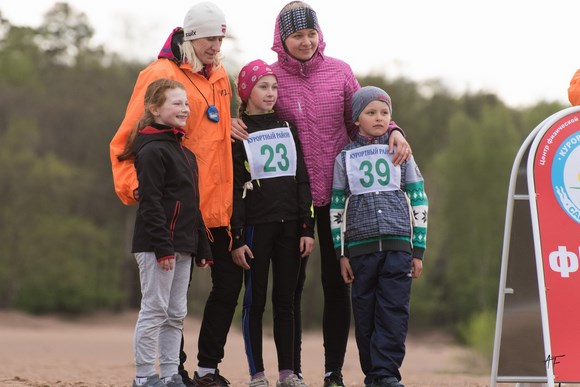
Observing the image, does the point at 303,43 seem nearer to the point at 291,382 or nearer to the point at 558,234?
the point at 558,234

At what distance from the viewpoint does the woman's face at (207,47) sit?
6.04m

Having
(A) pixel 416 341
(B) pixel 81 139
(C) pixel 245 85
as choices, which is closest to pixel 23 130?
(B) pixel 81 139

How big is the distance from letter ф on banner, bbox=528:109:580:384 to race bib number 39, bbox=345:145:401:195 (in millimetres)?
821

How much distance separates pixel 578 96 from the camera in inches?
255

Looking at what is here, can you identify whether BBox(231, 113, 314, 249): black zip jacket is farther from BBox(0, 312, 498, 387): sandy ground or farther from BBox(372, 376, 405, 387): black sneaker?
BBox(0, 312, 498, 387): sandy ground

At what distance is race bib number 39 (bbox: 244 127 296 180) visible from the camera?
20.1 ft

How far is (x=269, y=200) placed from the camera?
6109 millimetres

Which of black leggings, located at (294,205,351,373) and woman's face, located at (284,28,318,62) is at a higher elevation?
woman's face, located at (284,28,318,62)

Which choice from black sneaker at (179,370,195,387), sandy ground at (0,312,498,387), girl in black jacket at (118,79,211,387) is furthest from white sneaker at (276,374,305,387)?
sandy ground at (0,312,498,387)

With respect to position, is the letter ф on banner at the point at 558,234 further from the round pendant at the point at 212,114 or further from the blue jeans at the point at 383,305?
the round pendant at the point at 212,114

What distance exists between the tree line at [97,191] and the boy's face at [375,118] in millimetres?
29622

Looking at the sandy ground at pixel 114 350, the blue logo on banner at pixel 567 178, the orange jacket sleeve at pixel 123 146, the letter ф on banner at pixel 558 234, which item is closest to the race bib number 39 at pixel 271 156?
the orange jacket sleeve at pixel 123 146

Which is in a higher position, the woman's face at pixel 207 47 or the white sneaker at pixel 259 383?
the woman's face at pixel 207 47

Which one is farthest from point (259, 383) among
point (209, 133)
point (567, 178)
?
point (567, 178)
